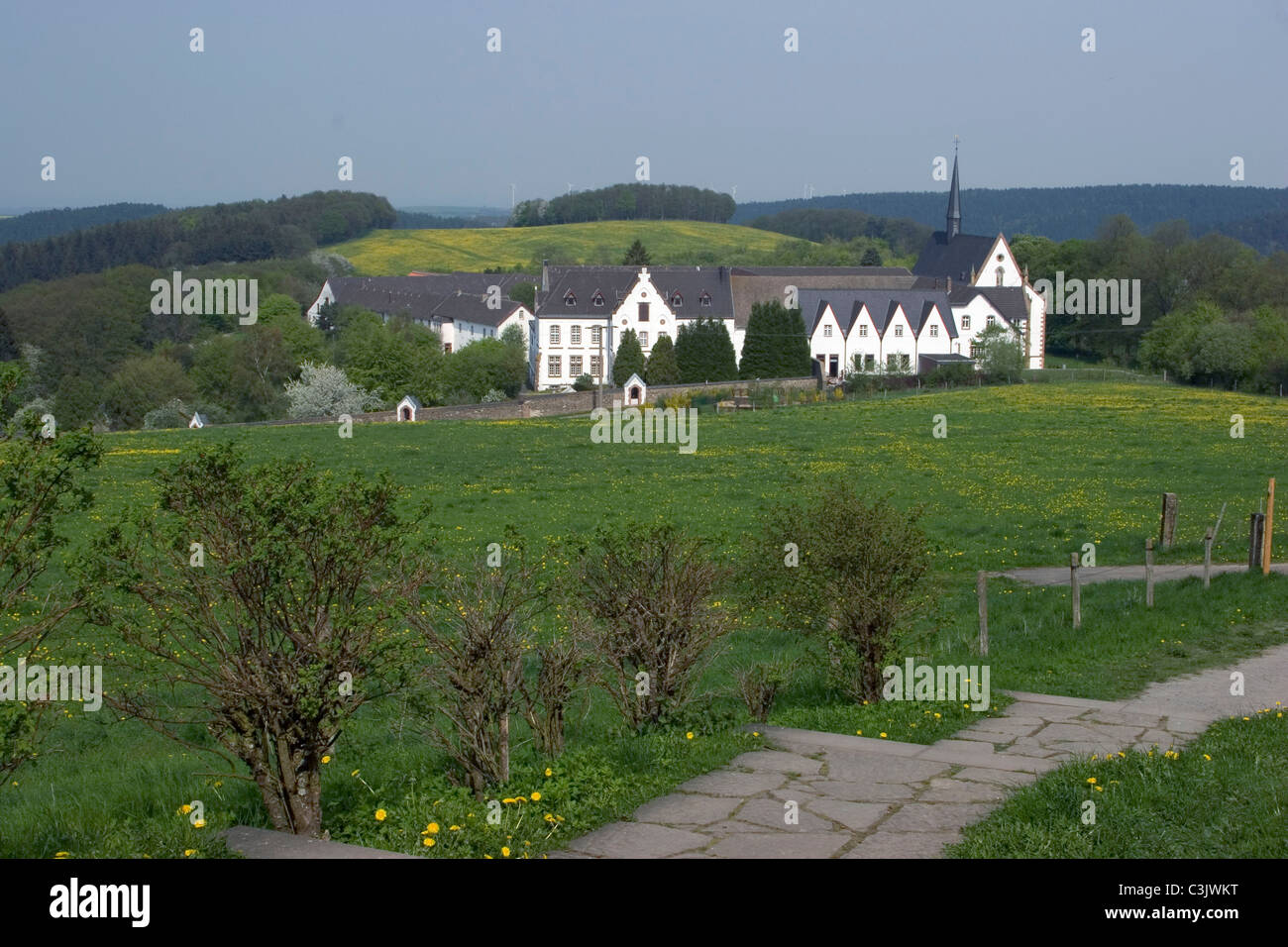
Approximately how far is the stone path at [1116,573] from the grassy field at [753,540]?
79 centimetres

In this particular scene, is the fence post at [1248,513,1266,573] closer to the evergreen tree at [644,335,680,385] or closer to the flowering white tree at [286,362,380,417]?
the flowering white tree at [286,362,380,417]

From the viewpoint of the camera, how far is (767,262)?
141000mm

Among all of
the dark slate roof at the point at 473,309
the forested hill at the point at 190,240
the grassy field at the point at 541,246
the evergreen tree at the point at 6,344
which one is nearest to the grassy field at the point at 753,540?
the dark slate roof at the point at 473,309

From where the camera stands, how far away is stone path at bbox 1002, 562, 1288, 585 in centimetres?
1891

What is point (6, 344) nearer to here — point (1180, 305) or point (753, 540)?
point (753, 540)

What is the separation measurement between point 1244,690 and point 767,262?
132685mm

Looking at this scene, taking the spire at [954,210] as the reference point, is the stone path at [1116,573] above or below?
below

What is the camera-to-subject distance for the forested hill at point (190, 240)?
Answer: 452ft

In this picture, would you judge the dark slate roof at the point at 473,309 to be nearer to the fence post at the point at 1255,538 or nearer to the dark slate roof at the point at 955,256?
the dark slate roof at the point at 955,256

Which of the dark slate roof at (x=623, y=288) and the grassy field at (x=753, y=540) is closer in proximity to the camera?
the grassy field at (x=753, y=540)

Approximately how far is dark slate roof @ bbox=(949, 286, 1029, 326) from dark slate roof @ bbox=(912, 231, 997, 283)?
51.1ft

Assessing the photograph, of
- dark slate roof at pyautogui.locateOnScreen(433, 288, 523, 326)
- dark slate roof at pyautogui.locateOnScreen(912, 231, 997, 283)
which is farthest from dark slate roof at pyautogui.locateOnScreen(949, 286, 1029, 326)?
dark slate roof at pyautogui.locateOnScreen(433, 288, 523, 326)
